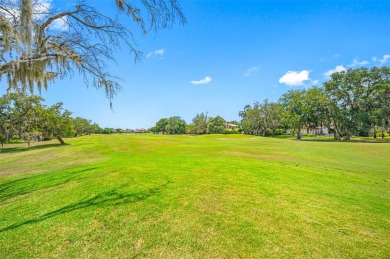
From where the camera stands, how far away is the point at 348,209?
4820mm

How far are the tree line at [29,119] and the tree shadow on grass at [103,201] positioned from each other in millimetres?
29102

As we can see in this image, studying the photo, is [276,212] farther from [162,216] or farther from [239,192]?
[162,216]

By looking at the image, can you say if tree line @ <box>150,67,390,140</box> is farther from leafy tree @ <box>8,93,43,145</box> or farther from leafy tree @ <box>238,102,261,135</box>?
leafy tree @ <box>8,93,43,145</box>

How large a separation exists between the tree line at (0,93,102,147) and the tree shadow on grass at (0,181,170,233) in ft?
95.5

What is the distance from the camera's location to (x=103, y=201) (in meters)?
5.13

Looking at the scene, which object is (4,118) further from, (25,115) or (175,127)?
(175,127)

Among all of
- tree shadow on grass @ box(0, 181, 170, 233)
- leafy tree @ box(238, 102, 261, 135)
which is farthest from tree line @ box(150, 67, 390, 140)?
tree shadow on grass @ box(0, 181, 170, 233)

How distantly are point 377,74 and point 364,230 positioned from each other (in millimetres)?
50225

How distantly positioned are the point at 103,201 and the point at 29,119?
34.2 metres

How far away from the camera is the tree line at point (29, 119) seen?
91.9 ft

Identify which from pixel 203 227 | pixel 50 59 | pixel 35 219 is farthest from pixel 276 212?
pixel 50 59

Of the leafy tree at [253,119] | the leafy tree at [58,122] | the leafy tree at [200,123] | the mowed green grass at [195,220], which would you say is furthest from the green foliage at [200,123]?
the mowed green grass at [195,220]

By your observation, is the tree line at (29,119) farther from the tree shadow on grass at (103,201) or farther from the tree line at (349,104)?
the tree line at (349,104)

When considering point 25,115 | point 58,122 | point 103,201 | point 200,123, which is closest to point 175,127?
point 200,123
